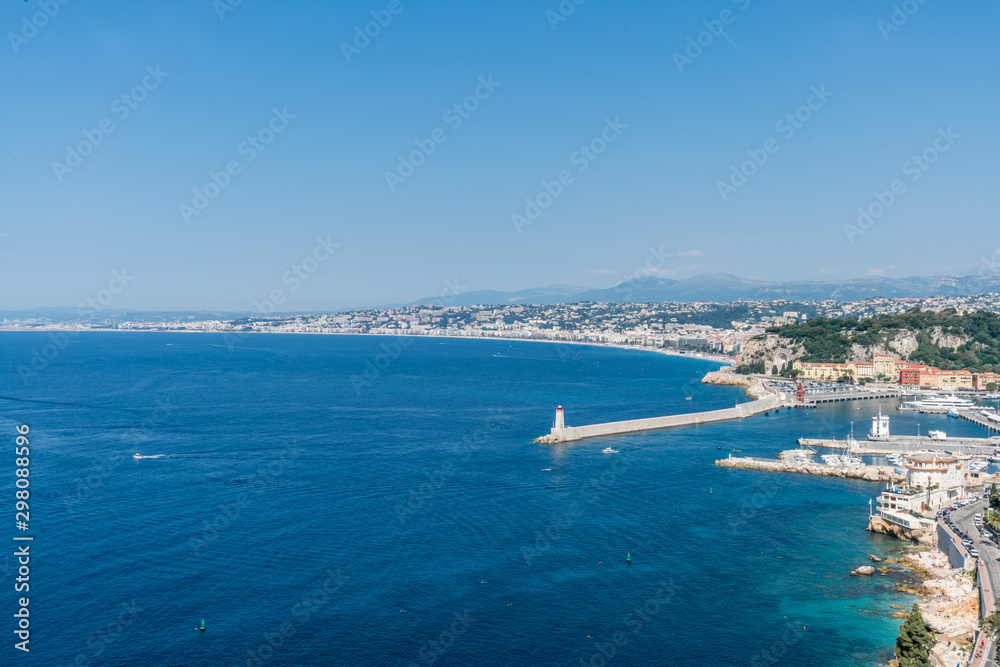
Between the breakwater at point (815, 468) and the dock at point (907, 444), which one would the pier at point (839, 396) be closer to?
the dock at point (907, 444)

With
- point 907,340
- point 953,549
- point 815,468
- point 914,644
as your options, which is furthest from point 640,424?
point 907,340

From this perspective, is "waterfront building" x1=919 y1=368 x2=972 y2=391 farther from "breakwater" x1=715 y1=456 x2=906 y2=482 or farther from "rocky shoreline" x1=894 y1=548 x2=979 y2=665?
"rocky shoreline" x1=894 y1=548 x2=979 y2=665

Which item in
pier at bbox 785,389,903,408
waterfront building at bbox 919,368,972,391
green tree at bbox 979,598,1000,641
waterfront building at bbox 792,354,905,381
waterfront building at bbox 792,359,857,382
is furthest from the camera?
waterfront building at bbox 792,359,857,382

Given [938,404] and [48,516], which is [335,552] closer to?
[48,516]

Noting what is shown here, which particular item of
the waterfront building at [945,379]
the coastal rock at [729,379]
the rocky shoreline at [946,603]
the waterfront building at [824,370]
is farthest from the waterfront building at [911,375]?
the rocky shoreline at [946,603]

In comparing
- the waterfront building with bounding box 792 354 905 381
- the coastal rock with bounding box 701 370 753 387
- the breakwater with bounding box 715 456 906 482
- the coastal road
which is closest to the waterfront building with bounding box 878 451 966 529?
the coastal road

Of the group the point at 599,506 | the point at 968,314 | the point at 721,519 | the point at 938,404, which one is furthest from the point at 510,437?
the point at 968,314

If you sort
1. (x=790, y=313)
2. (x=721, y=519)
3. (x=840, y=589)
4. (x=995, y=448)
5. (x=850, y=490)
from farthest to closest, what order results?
(x=790, y=313)
(x=995, y=448)
(x=850, y=490)
(x=721, y=519)
(x=840, y=589)
